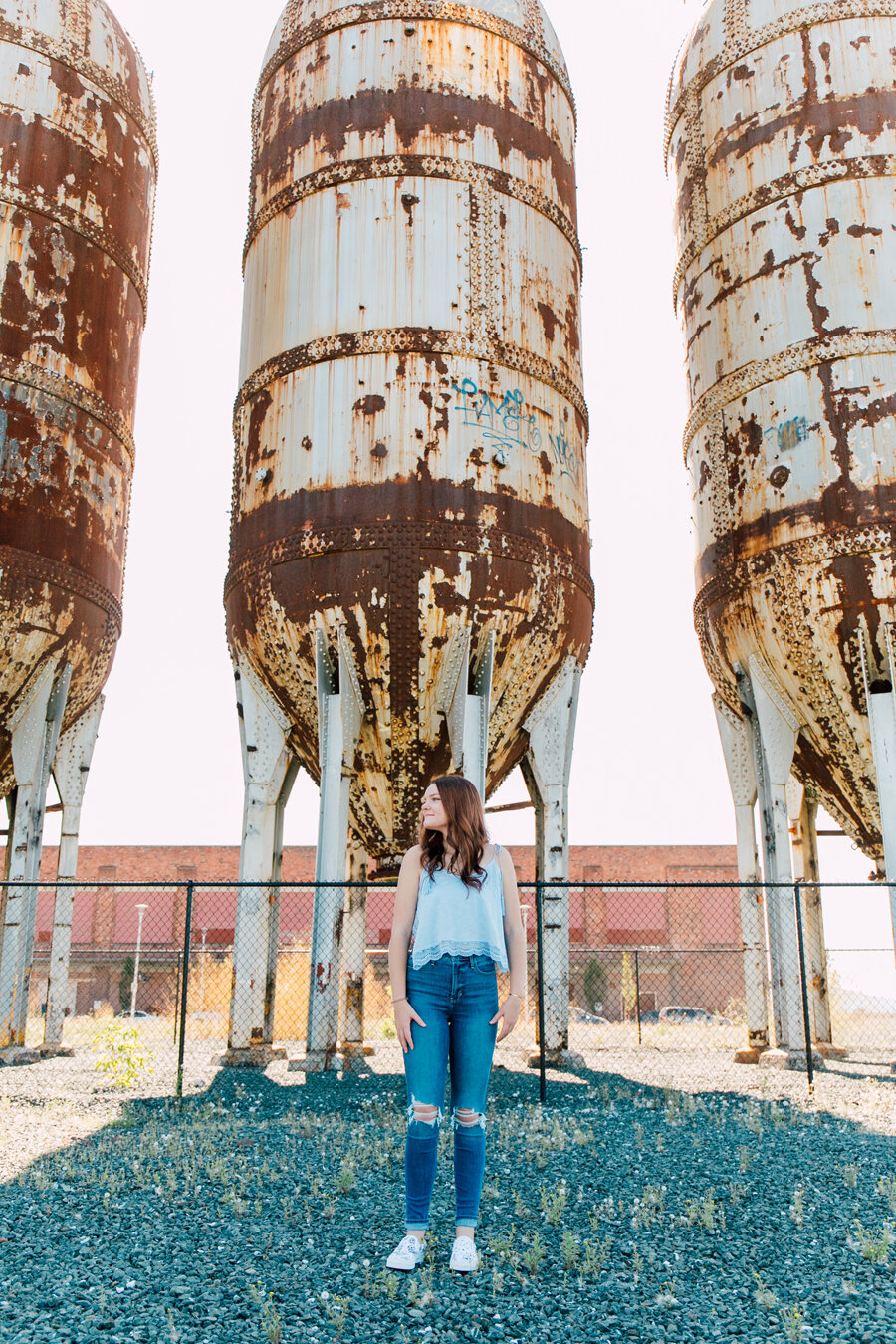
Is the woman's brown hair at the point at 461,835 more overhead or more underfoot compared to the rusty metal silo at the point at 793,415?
more underfoot

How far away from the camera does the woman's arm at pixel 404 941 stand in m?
3.59

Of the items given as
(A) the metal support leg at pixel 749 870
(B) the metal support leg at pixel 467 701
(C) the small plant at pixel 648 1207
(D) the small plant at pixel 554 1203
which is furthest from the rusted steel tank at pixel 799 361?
(D) the small plant at pixel 554 1203

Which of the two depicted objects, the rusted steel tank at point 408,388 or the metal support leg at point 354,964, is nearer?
the rusted steel tank at point 408,388

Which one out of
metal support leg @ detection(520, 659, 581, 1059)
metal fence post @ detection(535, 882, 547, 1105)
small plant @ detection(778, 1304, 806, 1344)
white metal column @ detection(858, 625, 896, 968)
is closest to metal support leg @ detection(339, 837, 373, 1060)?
metal support leg @ detection(520, 659, 581, 1059)

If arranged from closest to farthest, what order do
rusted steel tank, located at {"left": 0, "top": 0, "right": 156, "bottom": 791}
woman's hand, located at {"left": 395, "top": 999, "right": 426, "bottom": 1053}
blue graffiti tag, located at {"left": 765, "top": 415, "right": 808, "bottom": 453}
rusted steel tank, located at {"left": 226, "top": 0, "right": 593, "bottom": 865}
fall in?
woman's hand, located at {"left": 395, "top": 999, "right": 426, "bottom": 1053}, rusted steel tank, located at {"left": 226, "top": 0, "right": 593, "bottom": 865}, blue graffiti tag, located at {"left": 765, "top": 415, "right": 808, "bottom": 453}, rusted steel tank, located at {"left": 0, "top": 0, "right": 156, "bottom": 791}

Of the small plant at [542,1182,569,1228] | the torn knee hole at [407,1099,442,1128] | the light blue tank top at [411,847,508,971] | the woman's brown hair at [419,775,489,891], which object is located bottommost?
the small plant at [542,1182,569,1228]

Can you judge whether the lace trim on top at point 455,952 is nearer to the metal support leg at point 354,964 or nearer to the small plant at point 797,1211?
the small plant at point 797,1211

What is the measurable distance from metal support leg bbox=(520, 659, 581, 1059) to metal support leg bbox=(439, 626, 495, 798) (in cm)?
96

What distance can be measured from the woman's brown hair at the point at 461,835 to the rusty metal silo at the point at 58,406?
28.0ft

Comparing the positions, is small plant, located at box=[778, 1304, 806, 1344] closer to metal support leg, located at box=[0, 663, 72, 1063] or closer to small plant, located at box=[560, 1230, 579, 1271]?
small plant, located at box=[560, 1230, 579, 1271]

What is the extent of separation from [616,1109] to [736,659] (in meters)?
5.49

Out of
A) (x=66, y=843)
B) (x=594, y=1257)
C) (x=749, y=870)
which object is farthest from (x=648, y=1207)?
(x=66, y=843)

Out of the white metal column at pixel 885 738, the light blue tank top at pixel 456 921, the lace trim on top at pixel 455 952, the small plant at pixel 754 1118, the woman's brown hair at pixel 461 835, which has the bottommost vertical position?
the small plant at pixel 754 1118

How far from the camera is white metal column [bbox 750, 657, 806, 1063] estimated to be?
10281 mm
